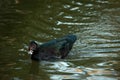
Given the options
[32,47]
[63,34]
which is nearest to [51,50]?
[32,47]

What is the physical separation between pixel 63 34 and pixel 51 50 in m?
1.86

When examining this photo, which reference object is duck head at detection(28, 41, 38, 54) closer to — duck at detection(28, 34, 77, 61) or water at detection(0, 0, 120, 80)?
duck at detection(28, 34, 77, 61)

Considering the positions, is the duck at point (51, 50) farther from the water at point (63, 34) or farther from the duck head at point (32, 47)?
the water at point (63, 34)

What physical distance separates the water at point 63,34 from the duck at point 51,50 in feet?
0.54

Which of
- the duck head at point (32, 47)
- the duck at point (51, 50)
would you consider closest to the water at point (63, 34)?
the duck at point (51, 50)

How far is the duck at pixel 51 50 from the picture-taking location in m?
13.0

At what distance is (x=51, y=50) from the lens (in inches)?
520

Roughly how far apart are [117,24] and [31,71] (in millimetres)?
4325

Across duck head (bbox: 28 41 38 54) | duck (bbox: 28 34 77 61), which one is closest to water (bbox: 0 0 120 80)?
duck (bbox: 28 34 77 61)

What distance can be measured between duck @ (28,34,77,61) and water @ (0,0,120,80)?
0.17 meters

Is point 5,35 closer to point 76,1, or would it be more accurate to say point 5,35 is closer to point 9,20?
point 9,20

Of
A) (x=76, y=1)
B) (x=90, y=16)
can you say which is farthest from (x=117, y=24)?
(x=76, y=1)

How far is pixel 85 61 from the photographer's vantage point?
12891 millimetres

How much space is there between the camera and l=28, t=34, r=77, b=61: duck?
1301 centimetres
